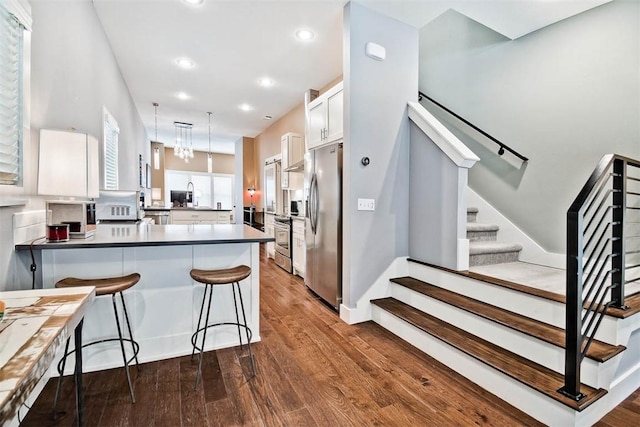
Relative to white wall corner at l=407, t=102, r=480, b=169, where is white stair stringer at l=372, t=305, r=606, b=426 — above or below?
below

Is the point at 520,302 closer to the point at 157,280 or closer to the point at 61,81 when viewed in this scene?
the point at 157,280

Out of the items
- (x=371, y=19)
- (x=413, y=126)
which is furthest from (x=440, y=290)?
(x=371, y=19)

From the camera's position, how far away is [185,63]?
402cm

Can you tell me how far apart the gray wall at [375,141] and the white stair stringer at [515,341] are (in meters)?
0.57

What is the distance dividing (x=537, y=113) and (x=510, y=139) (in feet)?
1.14

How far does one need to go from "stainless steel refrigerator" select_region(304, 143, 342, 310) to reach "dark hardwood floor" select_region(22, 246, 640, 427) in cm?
83

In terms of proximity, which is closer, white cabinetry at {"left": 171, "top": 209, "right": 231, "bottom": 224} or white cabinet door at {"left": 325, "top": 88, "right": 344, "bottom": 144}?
white cabinet door at {"left": 325, "top": 88, "right": 344, "bottom": 144}

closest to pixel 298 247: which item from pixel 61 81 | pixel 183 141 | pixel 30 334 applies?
pixel 61 81

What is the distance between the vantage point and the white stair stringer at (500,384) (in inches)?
59.2

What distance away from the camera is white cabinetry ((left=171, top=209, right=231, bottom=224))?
5625mm

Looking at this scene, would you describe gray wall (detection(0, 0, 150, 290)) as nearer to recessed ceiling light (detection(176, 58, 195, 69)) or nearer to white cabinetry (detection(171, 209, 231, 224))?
recessed ceiling light (detection(176, 58, 195, 69))

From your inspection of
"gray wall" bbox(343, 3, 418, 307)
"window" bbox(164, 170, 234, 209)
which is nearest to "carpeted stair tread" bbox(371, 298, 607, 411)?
"gray wall" bbox(343, 3, 418, 307)

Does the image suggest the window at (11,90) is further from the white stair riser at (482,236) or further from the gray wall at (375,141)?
the white stair riser at (482,236)

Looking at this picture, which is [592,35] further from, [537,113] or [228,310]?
[228,310]
